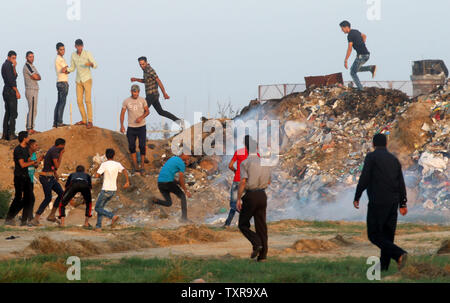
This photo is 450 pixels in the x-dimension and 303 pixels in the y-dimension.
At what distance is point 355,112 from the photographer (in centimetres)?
2336

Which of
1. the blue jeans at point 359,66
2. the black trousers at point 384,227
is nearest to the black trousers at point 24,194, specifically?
the black trousers at point 384,227

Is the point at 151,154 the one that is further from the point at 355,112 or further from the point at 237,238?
the point at 237,238

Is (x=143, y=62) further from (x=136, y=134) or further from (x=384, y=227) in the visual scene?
(x=384, y=227)

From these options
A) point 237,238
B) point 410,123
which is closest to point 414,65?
point 410,123

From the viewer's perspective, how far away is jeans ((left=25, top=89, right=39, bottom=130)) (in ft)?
68.3

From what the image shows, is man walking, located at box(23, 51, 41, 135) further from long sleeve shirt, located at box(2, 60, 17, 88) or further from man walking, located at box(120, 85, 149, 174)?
man walking, located at box(120, 85, 149, 174)

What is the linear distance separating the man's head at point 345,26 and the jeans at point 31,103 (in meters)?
8.77

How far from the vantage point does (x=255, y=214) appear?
963cm

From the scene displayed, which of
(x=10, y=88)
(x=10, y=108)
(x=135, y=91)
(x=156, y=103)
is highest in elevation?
(x=10, y=88)

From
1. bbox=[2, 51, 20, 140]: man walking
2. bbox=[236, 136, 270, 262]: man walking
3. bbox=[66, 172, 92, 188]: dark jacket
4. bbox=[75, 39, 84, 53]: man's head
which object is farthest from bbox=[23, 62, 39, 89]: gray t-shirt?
bbox=[236, 136, 270, 262]: man walking

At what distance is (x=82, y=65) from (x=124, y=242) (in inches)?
365

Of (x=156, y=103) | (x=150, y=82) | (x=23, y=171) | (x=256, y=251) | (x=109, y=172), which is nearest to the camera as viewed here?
(x=256, y=251)

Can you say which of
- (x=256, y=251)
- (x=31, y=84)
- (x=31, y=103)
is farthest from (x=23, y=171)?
(x=31, y=103)
